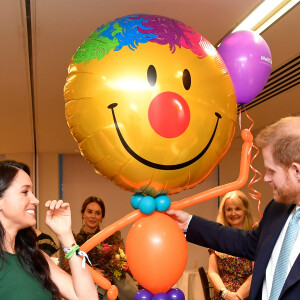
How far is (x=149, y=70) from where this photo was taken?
4.33ft

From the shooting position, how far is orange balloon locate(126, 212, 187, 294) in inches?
53.7

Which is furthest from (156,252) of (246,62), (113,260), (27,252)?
(113,260)

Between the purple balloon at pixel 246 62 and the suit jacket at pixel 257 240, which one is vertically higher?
the purple balloon at pixel 246 62

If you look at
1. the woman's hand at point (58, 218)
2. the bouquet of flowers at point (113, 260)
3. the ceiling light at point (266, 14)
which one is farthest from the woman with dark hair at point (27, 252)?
the ceiling light at point (266, 14)

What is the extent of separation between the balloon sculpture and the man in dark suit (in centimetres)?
17

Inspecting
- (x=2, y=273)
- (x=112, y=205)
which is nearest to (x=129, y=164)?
(x=2, y=273)

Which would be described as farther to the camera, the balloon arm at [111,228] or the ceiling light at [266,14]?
the ceiling light at [266,14]

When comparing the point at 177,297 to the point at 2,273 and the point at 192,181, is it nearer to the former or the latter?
the point at 192,181

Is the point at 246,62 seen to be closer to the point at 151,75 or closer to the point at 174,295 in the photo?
the point at 151,75

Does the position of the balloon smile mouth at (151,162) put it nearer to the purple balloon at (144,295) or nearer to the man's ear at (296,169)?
the man's ear at (296,169)

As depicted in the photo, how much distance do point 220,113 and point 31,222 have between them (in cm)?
84

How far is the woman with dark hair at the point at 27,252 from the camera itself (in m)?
1.44

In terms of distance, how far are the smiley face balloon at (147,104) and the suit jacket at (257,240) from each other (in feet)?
1.23

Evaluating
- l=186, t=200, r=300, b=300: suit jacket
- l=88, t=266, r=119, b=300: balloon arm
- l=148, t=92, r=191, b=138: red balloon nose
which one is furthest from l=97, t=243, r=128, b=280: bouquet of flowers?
l=148, t=92, r=191, b=138: red balloon nose
